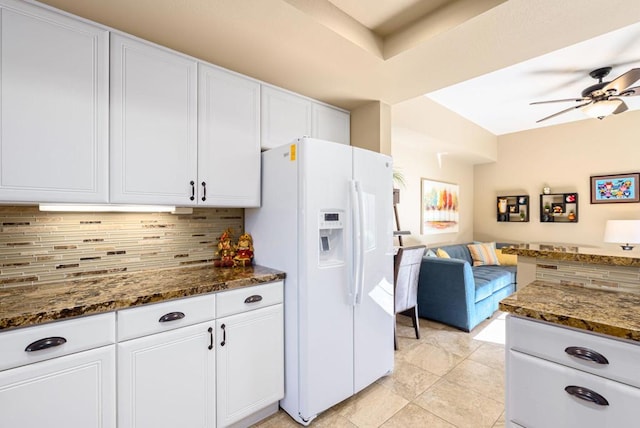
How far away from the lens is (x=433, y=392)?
7.15ft

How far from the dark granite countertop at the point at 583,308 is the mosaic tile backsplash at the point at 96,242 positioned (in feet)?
6.57

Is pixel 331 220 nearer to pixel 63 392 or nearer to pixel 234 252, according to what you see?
pixel 234 252

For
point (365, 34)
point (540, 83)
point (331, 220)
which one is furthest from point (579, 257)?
point (540, 83)

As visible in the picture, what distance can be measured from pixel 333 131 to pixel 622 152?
15.4ft

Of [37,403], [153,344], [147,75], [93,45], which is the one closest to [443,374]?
[153,344]

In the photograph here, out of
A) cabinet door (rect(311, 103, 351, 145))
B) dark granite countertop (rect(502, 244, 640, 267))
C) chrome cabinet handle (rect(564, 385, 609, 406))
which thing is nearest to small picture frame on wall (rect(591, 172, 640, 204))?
dark granite countertop (rect(502, 244, 640, 267))

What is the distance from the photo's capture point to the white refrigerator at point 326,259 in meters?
1.82

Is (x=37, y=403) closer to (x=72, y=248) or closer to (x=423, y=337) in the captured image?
(x=72, y=248)

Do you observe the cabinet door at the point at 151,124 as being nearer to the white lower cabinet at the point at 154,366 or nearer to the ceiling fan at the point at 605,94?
the white lower cabinet at the point at 154,366

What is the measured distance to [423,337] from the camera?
3.14 meters

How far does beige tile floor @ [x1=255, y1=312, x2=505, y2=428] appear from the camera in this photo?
73.9 inches

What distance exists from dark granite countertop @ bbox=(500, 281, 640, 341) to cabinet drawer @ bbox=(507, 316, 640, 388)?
41 millimetres

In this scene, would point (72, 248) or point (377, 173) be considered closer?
point (72, 248)

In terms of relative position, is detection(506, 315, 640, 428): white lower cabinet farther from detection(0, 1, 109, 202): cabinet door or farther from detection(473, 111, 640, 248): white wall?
detection(473, 111, 640, 248): white wall
